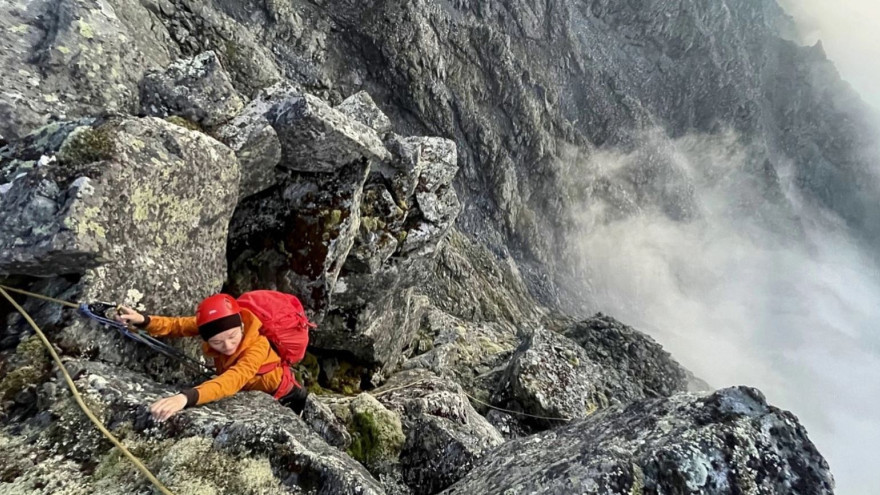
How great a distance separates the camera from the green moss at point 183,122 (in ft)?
28.2

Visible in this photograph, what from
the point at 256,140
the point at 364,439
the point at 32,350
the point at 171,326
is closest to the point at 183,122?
the point at 256,140

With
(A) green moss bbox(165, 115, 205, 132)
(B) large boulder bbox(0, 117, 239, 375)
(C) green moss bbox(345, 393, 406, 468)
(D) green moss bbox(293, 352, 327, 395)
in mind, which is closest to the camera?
(B) large boulder bbox(0, 117, 239, 375)

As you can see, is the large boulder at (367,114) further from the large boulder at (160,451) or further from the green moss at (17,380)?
the green moss at (17,380)

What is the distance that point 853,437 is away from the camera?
12938cm

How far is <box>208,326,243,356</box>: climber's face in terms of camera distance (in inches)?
251

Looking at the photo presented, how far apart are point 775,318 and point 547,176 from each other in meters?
90.9

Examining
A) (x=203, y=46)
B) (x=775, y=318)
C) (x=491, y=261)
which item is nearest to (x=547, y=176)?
(x=491, y=261)

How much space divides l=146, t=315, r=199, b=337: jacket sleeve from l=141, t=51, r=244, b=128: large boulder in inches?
165

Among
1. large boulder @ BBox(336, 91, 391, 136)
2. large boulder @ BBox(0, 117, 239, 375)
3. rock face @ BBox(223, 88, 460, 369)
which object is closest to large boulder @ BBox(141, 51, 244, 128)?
rock face @ BBox(223, 88, 460, 369)

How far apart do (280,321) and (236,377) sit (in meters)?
1.36

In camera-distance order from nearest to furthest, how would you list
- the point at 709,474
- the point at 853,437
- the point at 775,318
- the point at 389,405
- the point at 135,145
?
the point at 709,474
the point at 135,145
the point at 389,405
the point at 775,318
the point at 853,437

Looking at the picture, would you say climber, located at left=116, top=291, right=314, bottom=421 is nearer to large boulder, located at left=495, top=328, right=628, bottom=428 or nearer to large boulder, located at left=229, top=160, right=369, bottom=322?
large boulder, located at left=229, top=160, right=369, bottom=322

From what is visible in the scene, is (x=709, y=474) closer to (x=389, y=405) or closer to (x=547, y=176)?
(x=389, y=405)

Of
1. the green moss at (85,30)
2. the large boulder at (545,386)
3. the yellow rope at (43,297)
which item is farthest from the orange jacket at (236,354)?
the large boulder at (545,386)
